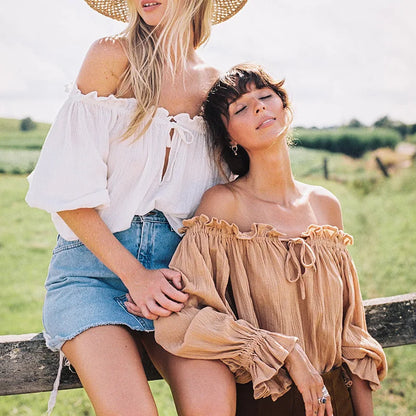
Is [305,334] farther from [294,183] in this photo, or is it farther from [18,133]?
[18,133]

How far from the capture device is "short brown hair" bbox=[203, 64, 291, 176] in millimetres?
2463

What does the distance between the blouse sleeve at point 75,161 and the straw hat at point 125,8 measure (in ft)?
2.25

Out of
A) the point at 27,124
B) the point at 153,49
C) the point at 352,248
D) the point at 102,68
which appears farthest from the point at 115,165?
the point at 27,124

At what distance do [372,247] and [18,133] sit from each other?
190 inches

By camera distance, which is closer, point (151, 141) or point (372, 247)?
point (151, 141)

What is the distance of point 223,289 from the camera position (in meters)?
2.18

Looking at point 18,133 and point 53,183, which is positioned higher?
point 53,183

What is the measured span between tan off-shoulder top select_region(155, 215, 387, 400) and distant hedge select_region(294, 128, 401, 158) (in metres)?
6.82

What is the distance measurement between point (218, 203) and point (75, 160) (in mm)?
603

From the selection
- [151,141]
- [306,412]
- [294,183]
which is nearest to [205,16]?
[151,141]

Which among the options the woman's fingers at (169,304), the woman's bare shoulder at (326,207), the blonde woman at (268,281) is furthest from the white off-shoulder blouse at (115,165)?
the woman's bare shoulder at (326,207)

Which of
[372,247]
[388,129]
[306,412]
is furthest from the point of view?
[388,129]

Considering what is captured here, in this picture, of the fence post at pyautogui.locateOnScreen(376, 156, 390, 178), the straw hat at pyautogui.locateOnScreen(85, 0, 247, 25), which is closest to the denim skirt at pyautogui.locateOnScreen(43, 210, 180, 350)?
the straw hat at pyautogui.locateOnScreen(85, 0, 247, 25)

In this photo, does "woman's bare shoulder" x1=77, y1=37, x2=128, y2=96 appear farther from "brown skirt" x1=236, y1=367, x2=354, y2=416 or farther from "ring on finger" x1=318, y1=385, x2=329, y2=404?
"ring on finger" x1=318, y1=385, x2=329, y2=404
